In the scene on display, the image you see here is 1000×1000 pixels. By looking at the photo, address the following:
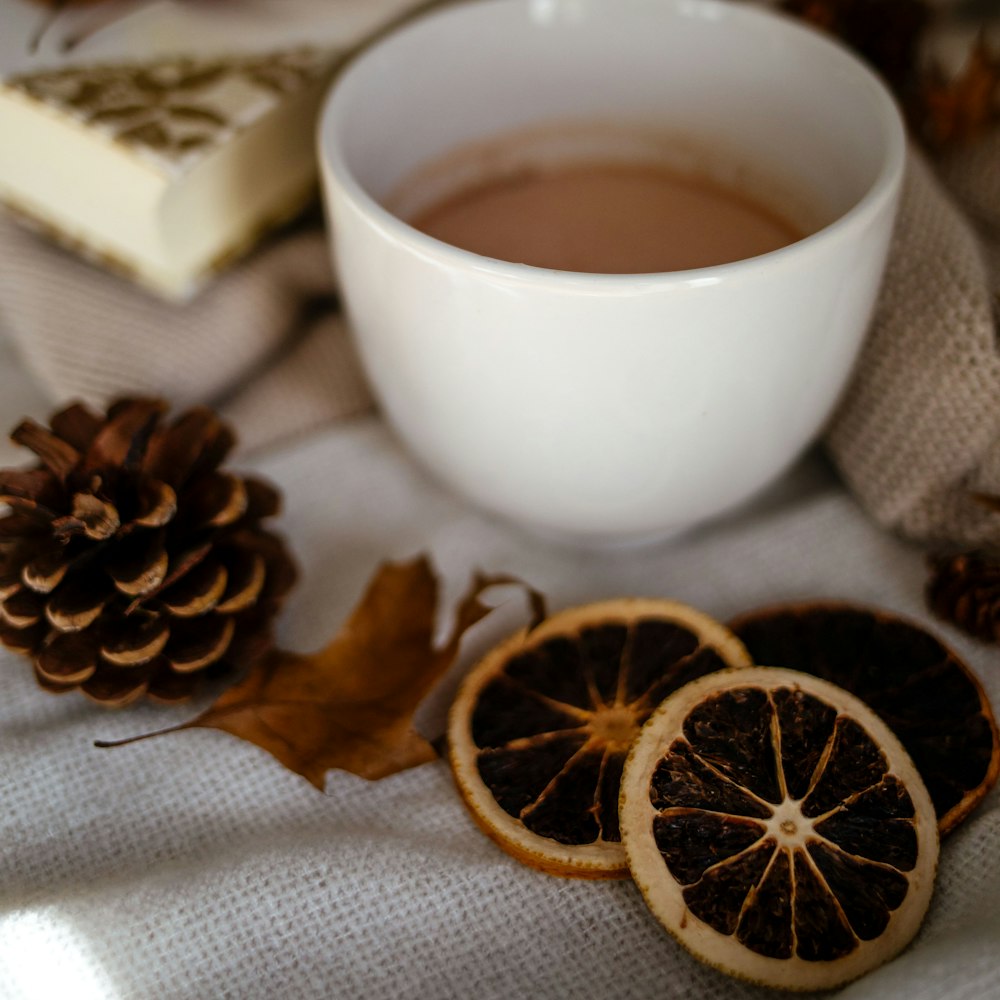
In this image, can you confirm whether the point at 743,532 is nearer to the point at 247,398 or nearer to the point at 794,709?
the point at 794,709

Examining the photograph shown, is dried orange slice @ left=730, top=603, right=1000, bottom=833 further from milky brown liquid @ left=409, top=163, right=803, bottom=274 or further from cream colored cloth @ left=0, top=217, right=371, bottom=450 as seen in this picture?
cream colored cloth @ left=0, top=217, right=371, bottom=450

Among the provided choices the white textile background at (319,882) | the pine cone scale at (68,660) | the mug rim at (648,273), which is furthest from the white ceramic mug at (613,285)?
the pine cone scale at (68,660)

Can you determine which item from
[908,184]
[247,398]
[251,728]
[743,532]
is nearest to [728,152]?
[908,184]

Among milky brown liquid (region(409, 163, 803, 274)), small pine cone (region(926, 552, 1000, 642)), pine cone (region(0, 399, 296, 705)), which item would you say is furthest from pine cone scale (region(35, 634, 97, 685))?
small pine cone (region(926, 552, 1000, 642))

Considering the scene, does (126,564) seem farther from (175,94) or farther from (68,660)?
(175,94)

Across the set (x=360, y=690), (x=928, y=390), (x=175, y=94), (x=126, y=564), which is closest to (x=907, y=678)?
(x=928, y=390)
